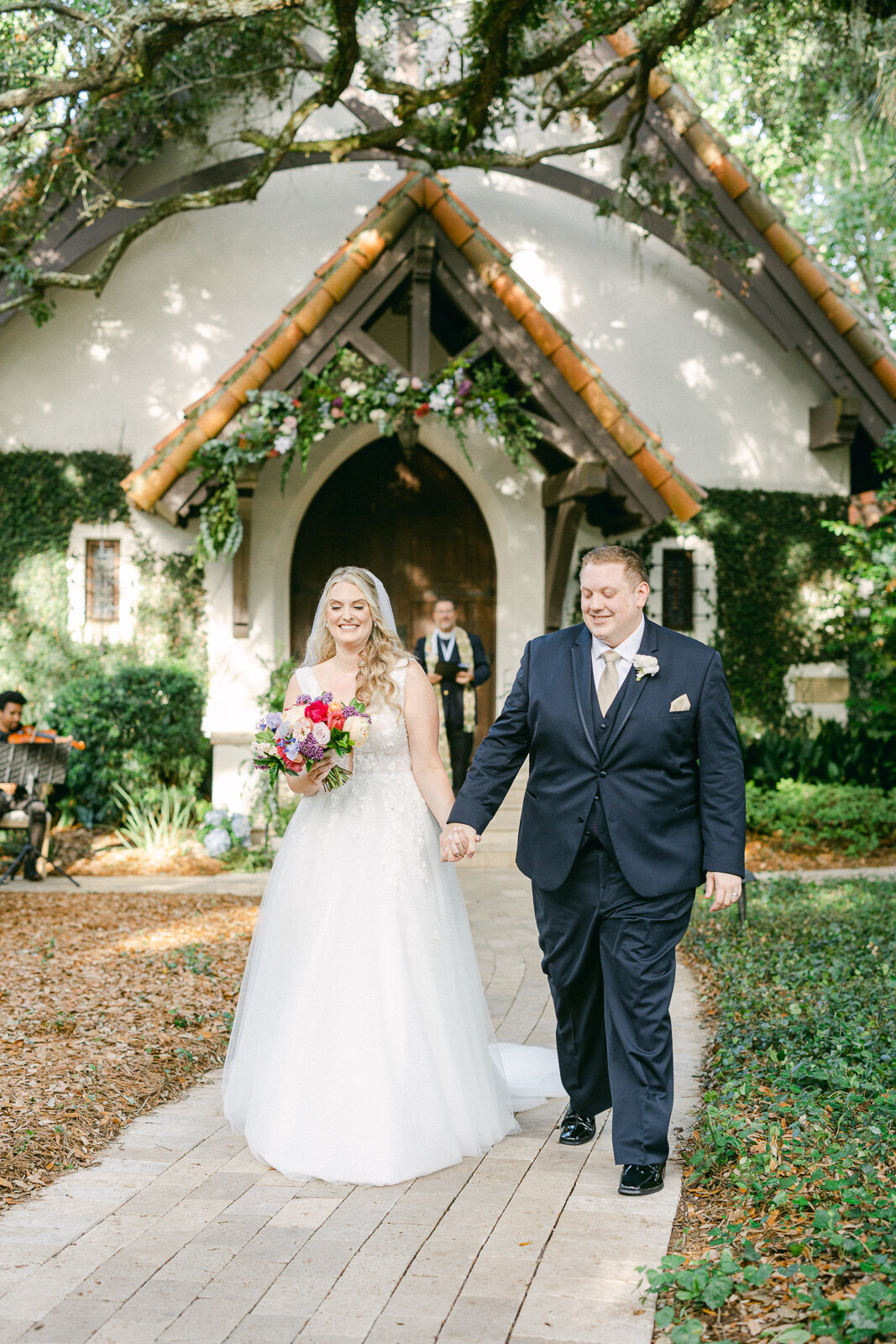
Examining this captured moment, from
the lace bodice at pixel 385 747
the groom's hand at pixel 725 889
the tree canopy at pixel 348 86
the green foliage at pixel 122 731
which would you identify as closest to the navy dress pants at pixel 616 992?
the groom's hand at pixel 725 889

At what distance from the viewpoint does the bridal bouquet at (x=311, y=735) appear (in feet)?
13.0

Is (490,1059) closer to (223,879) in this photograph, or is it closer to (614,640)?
(614,640)

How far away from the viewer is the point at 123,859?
986cm

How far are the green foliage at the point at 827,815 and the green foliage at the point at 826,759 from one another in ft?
1.62

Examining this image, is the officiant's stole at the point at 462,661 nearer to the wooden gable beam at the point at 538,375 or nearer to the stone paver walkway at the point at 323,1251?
the wooden gable beam at the point at 538,375

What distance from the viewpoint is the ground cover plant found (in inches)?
106

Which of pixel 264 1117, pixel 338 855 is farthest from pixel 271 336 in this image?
pixel 264 1117

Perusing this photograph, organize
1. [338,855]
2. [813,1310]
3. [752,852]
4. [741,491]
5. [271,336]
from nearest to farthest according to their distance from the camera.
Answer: [813,1310] < [338,855] < [271,336] < [752,852] < [741,491]

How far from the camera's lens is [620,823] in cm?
370

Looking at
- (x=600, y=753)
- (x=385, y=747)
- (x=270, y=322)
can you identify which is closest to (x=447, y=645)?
(x=270, y=322)

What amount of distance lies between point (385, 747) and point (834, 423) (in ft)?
31.8

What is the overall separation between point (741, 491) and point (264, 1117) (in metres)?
10.3

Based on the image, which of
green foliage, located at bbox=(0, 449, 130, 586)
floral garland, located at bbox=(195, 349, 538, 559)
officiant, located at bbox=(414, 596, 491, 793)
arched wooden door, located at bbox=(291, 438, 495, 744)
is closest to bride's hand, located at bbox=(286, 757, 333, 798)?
officiant, located at bbox=(414, 596, 491, 793)

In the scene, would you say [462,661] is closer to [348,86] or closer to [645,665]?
[348,86]
